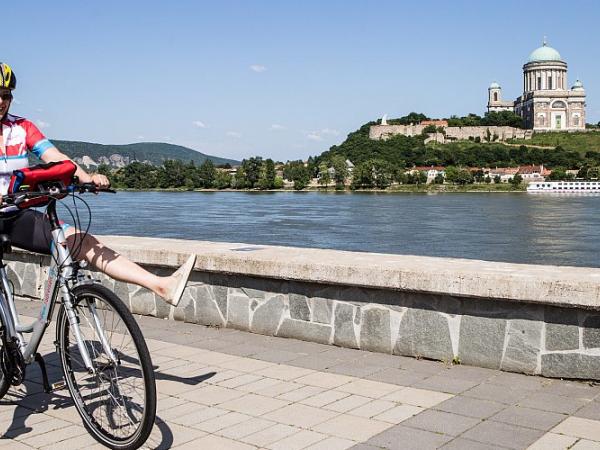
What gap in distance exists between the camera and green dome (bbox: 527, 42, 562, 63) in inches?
7007

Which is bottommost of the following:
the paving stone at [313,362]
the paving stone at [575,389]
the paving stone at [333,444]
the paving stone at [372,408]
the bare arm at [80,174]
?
the paving stone at [575,389]

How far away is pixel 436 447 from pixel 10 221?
7.32 ft

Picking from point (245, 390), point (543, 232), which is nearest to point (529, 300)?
point (245, 390)

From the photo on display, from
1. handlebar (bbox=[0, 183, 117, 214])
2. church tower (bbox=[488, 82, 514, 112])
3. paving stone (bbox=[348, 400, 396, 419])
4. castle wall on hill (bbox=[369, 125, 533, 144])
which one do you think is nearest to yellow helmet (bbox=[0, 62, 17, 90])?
handlebar (bbox=[0, 183, 117, 214])

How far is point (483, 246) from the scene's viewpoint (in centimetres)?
3866

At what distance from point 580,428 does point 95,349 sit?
2235 mm

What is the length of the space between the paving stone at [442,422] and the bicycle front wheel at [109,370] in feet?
4.24

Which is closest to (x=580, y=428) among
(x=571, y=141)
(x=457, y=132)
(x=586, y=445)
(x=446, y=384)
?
(x=586, y=445)

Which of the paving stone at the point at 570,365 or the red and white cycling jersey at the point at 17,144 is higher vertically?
the red and white cycling jersey at the point at 17,144

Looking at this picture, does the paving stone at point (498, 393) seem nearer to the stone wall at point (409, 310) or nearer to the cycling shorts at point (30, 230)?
the stone wall at point (409, 310)

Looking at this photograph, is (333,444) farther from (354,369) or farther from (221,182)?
(221,182)

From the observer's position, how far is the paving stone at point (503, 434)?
357 cm

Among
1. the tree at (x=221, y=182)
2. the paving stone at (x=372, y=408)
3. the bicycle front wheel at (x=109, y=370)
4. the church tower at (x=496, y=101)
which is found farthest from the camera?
the church tower at (x=496, y=101)

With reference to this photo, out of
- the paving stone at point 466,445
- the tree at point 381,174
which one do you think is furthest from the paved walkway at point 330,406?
the tree at point 381,174
